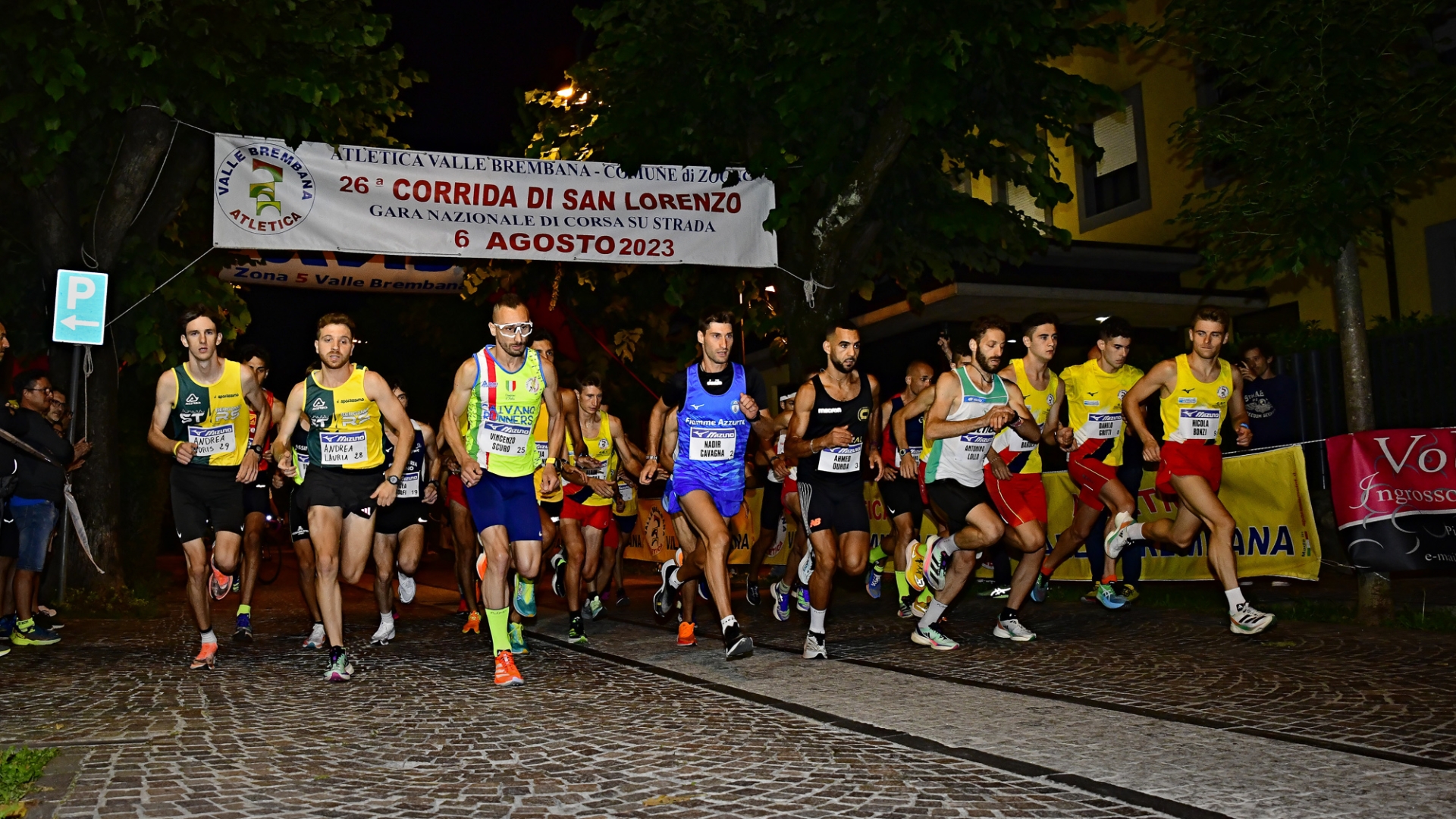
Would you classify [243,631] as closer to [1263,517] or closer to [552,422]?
[552,422]

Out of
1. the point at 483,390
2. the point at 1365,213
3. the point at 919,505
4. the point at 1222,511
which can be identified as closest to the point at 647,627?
the point at 919,505

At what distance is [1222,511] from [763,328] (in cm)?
679

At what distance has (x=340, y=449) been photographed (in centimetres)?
830

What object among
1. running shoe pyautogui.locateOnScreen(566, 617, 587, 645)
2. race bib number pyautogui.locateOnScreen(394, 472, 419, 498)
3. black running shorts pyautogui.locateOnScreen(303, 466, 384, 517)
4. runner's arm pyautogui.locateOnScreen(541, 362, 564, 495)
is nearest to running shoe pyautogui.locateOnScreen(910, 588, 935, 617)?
running shoe pyautogui.locateOnScreen(566, 617, 587, 645)

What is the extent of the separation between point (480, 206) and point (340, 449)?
547 centimetres

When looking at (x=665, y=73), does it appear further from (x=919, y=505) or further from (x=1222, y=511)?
(x=1222, y=511)

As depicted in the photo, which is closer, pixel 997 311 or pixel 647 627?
pixel 647 627

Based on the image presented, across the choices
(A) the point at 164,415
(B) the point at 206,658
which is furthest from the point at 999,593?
(A) the point at 164,415

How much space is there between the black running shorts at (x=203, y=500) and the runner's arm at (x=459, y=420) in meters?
1.78

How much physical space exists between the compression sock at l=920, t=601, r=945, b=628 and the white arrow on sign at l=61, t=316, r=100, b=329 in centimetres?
910

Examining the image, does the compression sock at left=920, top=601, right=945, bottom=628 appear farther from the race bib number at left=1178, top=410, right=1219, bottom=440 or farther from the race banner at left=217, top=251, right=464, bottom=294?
the race banner at left=217, top=251, right=464, bottom=294

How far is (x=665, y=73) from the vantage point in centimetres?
1330

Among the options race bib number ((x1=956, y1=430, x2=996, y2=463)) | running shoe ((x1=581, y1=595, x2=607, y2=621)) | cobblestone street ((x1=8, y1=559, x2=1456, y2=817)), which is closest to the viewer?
cobblestone street ((x1=8, y1=559, x2=1456, y2=817))

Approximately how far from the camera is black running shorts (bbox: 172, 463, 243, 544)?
28.7ft
